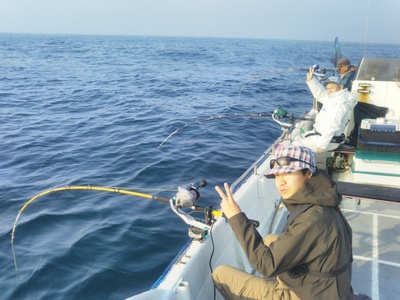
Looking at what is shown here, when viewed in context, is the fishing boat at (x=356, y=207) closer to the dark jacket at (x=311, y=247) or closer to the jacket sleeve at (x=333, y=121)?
the jacket sleeve at (x=333, y=121)

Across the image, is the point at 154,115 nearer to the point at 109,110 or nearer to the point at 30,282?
the point at 109,110

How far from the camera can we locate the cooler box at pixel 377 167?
184 inches

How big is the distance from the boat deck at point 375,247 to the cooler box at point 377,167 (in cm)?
34

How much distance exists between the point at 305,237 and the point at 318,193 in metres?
0.26

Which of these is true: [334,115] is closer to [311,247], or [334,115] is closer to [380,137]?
[380,137]

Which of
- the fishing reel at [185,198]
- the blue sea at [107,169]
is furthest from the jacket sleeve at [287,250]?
the blue sea at [107,169]

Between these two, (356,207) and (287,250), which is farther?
(356,207)

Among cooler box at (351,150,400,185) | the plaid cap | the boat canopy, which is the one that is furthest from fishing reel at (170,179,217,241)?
the boat canopy

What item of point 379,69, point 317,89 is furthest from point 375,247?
point 379,69

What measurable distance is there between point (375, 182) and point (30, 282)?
4478mm

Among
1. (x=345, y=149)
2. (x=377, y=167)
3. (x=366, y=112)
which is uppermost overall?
(x=366, y=112)

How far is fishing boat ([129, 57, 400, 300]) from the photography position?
257cm

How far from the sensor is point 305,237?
189cm

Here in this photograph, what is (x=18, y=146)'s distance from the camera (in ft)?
29.7
